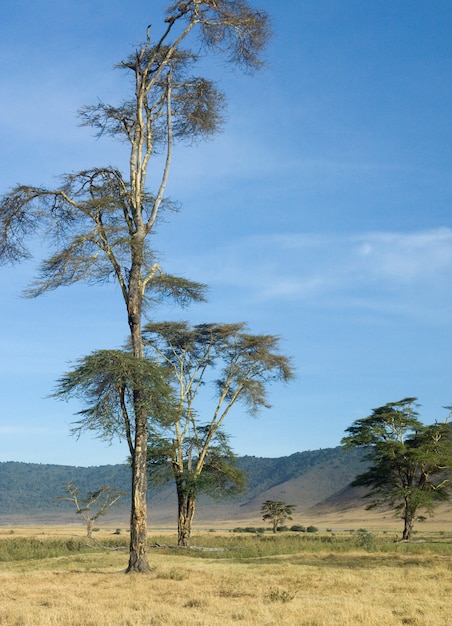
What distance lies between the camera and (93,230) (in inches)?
908

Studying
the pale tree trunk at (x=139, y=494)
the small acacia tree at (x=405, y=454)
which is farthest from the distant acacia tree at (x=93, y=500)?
the pale tree trunk at (x=139, y=494)

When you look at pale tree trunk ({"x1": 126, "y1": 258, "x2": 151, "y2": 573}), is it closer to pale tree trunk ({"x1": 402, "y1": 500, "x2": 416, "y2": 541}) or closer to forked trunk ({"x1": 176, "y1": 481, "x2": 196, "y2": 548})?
forked trunk ({"x1": 176, "y1": 481, "x2": 196, "y2": 548})

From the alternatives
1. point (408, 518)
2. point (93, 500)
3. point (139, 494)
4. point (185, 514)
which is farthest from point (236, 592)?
point (93, 500)

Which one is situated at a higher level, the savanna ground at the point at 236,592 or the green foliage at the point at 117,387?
the green foliage at the point at 117,387

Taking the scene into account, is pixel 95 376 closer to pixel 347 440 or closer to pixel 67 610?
pixel 67 610

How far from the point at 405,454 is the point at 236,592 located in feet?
94.1

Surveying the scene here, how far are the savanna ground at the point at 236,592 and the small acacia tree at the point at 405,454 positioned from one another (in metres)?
15.5

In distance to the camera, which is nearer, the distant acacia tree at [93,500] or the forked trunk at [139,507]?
the forked trunk at [139,507]

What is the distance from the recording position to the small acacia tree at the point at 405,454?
136 feet

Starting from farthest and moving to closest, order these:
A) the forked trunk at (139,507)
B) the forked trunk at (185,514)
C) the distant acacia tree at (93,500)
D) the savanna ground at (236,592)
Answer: the distant acacia tree at (93,500), the forked trunk at (185,514), the forked trunk at (139,507), the savanna ground at (236,592)

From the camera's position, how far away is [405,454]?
42656mm

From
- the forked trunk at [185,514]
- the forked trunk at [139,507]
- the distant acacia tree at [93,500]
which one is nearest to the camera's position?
the forked trunk at [139,507]

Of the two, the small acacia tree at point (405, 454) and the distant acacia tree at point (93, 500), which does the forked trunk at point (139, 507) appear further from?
the distant acacia tree at point (93, 500)

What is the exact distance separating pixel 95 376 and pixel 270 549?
14.6 metres
